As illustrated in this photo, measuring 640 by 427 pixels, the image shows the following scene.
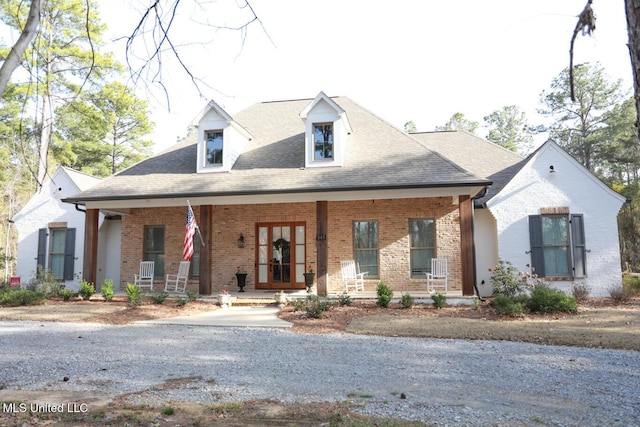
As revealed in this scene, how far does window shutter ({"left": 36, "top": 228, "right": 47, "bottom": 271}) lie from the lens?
15.1m

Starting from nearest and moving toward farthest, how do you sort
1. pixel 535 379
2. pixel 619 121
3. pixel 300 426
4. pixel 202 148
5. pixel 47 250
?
pixel 300 426 → pixel 535 379 → pixel 202 148 → pixel 47 250 → pixel 619 121

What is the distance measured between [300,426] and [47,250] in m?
15.2

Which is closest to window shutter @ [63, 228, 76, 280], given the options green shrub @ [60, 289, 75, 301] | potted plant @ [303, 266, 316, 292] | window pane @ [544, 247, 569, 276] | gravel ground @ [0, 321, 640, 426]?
green shrub @ [60, 289, 75, 301]

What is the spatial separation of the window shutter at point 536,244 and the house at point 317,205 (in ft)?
0.60

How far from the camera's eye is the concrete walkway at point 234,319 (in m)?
8.77

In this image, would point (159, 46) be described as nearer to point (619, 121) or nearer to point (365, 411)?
point (365, 411)

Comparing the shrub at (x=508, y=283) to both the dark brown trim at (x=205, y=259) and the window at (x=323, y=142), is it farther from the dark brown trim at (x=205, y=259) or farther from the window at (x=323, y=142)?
the dark brown trim at (x=205, y=259)

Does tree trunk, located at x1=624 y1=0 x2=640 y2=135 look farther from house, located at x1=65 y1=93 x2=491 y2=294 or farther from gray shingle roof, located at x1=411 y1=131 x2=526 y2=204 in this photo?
gray shingle roof, located at x1=411 y1=131 x2=526 y2=204

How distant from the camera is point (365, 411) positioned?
3650mm

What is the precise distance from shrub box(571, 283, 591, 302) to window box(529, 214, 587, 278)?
0.92ft

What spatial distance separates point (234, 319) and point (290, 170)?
16.9ft

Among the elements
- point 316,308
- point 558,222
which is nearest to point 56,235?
point 316,308

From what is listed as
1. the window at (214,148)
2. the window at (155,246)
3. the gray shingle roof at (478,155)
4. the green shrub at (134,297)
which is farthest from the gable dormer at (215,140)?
the gray shingle roof at (478,155)

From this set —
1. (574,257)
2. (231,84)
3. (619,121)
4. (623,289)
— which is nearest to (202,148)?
(231,84)
